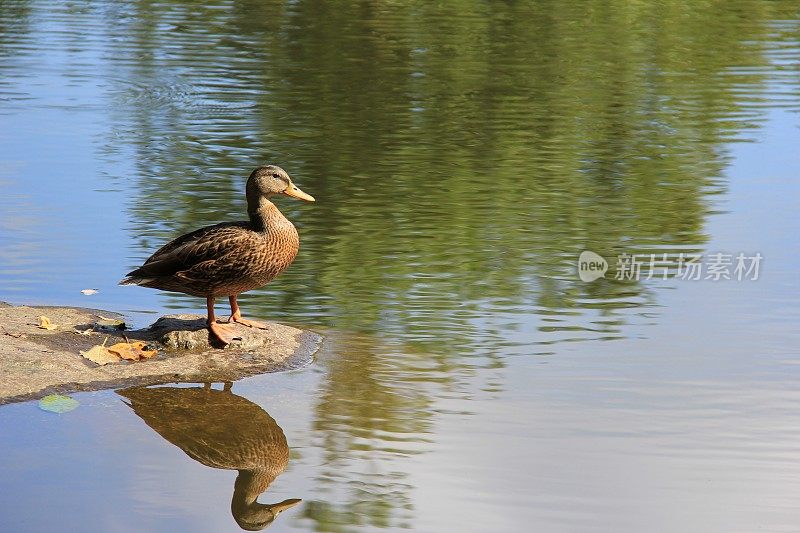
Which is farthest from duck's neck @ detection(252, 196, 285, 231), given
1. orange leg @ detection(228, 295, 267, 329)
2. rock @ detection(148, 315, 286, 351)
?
rock @ detection(148, 315, 286, 351)

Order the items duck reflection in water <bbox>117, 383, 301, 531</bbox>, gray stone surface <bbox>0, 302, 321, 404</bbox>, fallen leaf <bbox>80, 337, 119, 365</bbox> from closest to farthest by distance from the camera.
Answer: duck reflection in water <bbox>117, 383, 301, 531</bbox> < gray stone surface <bbox>0, 302, 321, 404</bbox> < fallen leaf <bbox>80, 337, 119, 365</bbox>

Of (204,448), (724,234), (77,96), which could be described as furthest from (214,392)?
(77,96)

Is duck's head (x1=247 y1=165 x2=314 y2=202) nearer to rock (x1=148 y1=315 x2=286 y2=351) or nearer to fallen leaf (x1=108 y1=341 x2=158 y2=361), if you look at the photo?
rock (x1=148 y1=315 x2=286 y2=351)

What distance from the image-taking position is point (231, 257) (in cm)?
721

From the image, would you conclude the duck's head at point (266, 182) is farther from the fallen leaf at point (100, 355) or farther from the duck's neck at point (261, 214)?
the fallen leaf at point (100, 355)

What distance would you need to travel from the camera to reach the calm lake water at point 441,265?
5.66 metres

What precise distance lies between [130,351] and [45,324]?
64 cm

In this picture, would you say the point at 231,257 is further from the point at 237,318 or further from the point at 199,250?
the point at 237,318

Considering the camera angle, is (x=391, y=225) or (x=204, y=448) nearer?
(x=204, y=448)

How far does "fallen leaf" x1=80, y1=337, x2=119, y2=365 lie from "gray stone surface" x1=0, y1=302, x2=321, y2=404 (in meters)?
0.03

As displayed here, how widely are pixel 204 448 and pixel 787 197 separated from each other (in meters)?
6.88

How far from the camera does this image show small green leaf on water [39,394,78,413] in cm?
631

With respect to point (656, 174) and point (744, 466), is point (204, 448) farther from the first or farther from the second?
point (656, 174)

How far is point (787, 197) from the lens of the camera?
11406mm
